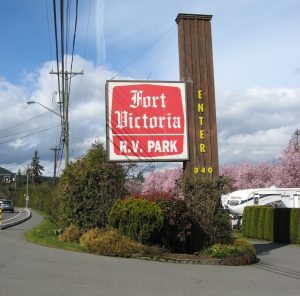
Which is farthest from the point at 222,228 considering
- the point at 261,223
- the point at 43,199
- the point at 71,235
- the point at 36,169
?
the point at 36,169

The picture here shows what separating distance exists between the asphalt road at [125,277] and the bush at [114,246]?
1.68 ft

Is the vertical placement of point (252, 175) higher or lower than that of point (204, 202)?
higher

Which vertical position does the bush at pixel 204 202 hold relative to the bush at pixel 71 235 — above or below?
above

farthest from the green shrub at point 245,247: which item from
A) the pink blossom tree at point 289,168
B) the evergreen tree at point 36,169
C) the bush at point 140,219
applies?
the evergreen tree at point 36,169

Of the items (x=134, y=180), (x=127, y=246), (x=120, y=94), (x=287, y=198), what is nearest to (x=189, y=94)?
(x=120, y=94)

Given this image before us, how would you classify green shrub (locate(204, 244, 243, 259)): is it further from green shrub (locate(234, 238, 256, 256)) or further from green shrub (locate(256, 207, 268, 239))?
green shrub (locate(256, 207, 268, 239))

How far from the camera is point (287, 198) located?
37.6 meters

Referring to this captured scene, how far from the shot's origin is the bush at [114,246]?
14586mm

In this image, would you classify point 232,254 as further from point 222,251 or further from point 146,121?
point 146,121

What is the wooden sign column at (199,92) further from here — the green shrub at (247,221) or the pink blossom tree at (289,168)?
the pink blossom tree at (289,168)

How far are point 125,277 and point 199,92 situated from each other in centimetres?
907

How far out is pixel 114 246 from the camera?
14.7m

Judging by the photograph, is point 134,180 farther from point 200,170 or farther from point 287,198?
point 287,198

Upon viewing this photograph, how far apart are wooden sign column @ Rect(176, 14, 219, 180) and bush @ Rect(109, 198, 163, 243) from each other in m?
2.81
